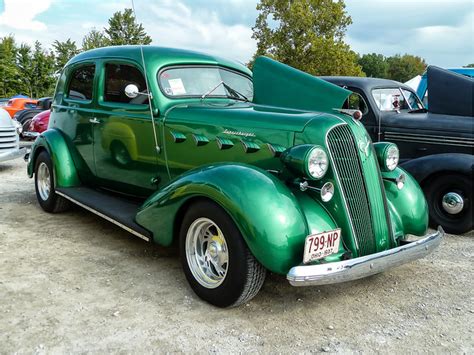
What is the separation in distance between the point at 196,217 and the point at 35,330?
1227 mm

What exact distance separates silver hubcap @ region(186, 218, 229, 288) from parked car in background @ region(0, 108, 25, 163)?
6479mm

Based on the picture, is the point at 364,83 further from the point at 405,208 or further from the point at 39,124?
the point at 39,124

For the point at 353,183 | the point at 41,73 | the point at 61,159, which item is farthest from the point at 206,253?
the point at 41,73

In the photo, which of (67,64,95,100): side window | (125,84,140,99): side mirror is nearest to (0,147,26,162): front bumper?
(67,64,95,100): side window

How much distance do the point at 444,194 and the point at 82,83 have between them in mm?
4347

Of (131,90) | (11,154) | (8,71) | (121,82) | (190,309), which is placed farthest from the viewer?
(8,71)

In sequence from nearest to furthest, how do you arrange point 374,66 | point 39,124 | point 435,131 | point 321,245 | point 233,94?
point 321,245, point 233,94, point 435,131, point 39,124, point 374,66

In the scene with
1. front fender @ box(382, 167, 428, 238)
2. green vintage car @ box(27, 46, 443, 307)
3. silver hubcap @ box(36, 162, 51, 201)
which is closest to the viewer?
green vintage car @ box(27, 46, 443, 307)

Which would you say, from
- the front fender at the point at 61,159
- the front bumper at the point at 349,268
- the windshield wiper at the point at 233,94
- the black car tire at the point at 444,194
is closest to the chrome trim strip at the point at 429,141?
the black car tire at the point at 444,194

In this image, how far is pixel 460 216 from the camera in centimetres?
507

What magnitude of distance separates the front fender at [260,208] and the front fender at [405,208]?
31.2 inches

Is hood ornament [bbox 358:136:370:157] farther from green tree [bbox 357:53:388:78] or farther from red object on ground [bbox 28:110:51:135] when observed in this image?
green tree [bbox 357:53:388:78]

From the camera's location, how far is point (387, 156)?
3.59 metres

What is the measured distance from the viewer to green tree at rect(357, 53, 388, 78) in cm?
7219
